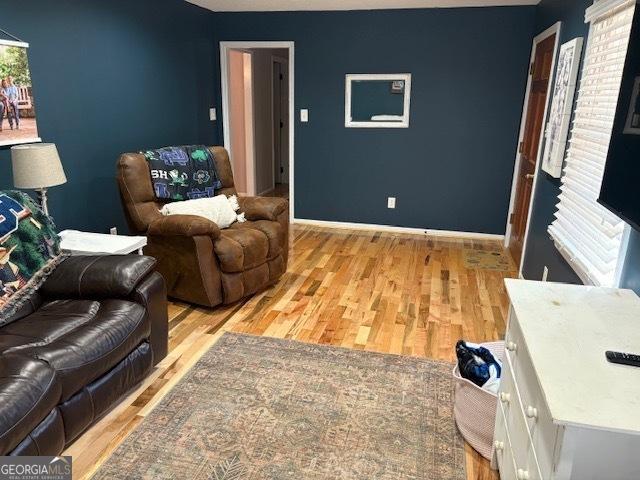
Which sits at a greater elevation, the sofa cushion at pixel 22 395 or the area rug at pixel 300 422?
the sofa cushion at pixel 22 395

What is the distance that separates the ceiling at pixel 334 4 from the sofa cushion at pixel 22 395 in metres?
3.93

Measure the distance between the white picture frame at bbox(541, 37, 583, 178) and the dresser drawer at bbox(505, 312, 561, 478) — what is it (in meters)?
1.83

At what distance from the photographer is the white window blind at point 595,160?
6.64 ft

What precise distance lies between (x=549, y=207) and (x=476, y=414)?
1858mm

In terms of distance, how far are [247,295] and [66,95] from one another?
1894 millimetres

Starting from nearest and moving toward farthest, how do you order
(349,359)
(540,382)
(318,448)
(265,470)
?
(540,382) → (265,470) → (318,448) → (349,359)

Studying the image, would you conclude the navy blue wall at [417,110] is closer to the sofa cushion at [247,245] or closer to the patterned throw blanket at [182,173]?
the patterned throw blanket at [182,173]

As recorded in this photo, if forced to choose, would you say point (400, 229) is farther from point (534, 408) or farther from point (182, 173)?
point (534, 408)

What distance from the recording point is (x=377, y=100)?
16.2 feet

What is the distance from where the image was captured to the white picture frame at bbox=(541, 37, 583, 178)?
9.37ft

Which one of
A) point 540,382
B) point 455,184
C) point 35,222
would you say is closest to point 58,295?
point 35,222

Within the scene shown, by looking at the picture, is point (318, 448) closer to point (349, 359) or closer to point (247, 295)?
point (349, 359)

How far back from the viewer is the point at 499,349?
89.5 inches

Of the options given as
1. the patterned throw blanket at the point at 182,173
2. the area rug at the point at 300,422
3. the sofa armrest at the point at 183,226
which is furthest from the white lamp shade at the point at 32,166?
the area rug at the point at 300,422
